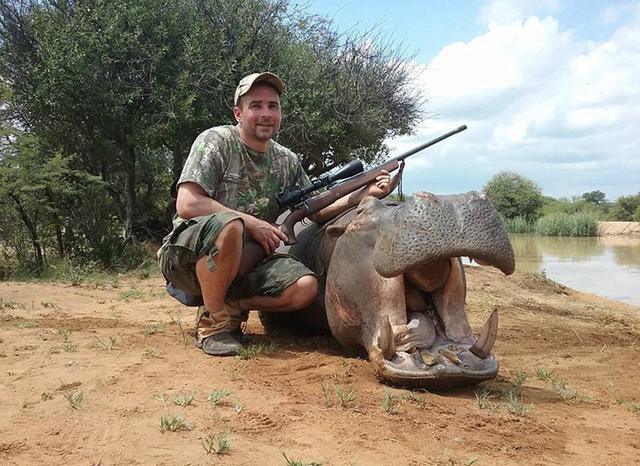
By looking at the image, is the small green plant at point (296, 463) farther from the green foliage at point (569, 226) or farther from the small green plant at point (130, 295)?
the green foliage at point (569, 226)

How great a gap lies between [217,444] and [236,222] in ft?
5.61

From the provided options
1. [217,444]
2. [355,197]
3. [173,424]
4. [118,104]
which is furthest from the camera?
[118,104]

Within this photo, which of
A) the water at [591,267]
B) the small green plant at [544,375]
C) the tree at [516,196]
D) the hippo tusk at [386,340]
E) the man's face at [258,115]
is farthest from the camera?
the tree at [516,196]

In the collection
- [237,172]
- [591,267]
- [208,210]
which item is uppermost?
[237,172]

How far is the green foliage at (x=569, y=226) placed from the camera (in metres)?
30.1

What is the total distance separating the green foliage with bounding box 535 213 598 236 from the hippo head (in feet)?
92.7

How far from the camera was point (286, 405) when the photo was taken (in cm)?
295

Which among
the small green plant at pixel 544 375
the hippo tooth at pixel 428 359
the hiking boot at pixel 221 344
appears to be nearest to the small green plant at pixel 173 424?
the hippo tooth at pixel 428 359

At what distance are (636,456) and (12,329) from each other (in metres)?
3.89

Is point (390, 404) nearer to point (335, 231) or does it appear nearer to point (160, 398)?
point (160, 398)

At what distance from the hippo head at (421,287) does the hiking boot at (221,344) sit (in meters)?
0.63

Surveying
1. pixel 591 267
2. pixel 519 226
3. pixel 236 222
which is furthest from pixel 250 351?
pixel 519 226

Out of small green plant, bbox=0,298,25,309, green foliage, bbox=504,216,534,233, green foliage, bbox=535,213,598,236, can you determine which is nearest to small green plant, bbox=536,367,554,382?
small green plant, bbox=0,298,25,309

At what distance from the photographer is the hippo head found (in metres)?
3.09
